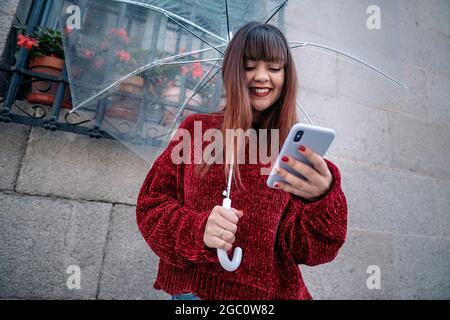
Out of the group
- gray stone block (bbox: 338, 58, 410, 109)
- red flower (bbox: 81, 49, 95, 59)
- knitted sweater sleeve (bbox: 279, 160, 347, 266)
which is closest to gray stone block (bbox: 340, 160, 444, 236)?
gray stone block (bbox: 338, 58, 410, 109)

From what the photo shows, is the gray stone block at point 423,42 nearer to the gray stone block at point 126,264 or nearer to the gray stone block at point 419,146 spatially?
the gray stone block at point 419,146

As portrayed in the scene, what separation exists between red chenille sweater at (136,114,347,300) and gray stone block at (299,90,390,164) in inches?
61.3

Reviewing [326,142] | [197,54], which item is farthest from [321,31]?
[326,142]

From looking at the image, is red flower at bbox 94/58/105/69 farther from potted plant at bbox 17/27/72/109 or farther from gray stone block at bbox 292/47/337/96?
gray stone block at bbox 292/47/337/96

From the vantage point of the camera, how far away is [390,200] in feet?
8.18

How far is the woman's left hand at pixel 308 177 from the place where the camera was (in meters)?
0.78

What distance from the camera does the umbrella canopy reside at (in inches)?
45.4

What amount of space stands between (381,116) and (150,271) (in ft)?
7.93

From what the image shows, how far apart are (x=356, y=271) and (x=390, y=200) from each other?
717 mm

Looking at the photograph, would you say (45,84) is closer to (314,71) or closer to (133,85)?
(133,85)

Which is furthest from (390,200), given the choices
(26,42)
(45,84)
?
(26,42)

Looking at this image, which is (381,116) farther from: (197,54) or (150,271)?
(150,271)

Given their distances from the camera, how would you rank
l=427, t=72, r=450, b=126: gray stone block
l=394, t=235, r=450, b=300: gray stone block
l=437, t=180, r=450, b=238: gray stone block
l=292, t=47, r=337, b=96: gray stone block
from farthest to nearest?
1. l=427, t=72, r=450, b=126: gray stone block
2. l=437, t=180, r=450, b=238: gray stone block
3. l=292, t=47, r=337, b=96: gray stone block
4. l=394, t=235, r=450, b=300: gray stone block

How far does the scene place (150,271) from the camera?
184 cm
